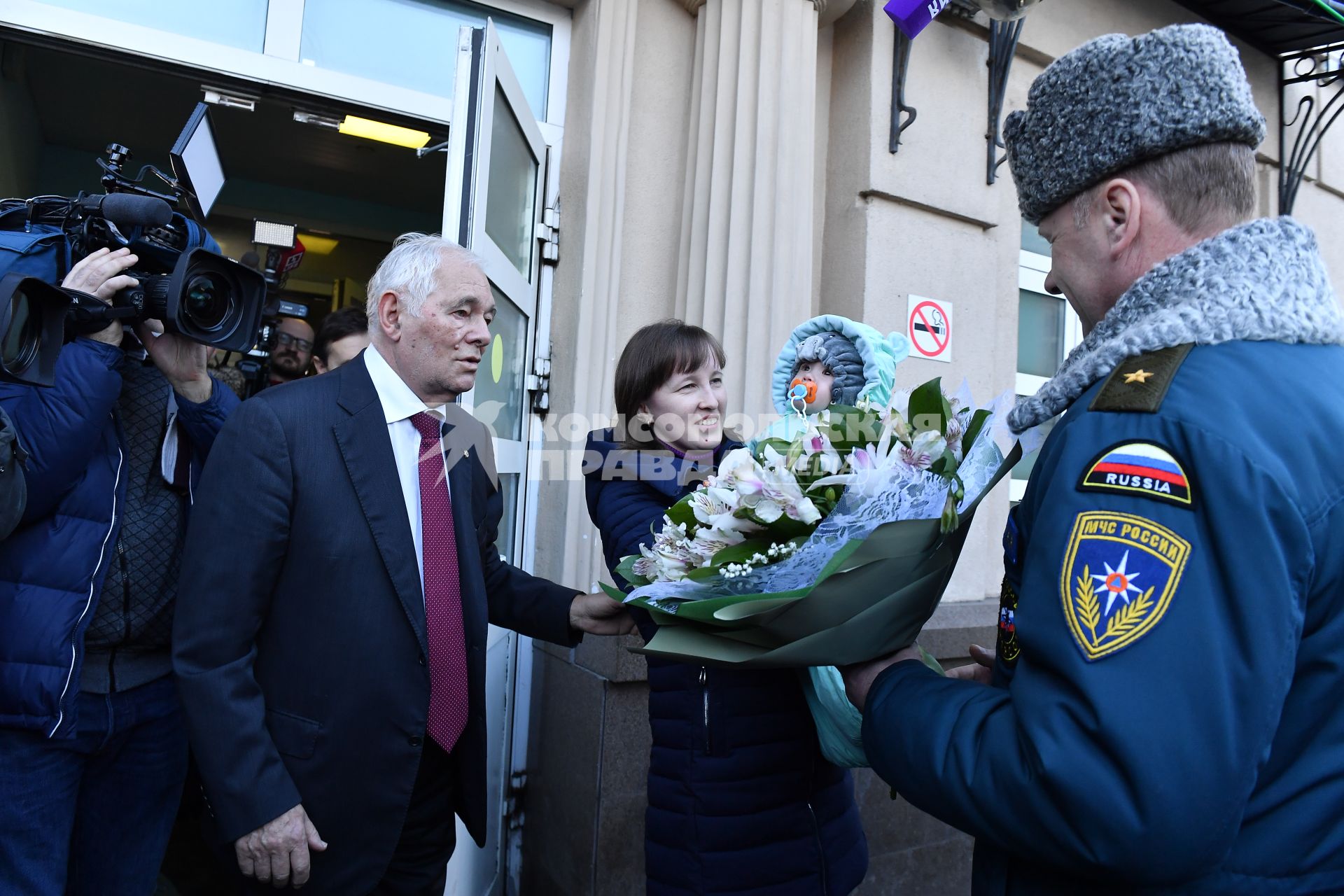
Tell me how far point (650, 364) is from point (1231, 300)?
4.45 ft

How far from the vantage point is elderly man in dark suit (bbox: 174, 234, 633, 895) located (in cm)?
161

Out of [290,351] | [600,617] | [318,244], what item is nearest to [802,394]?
[600,617]

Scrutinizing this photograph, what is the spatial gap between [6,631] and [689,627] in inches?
57.6

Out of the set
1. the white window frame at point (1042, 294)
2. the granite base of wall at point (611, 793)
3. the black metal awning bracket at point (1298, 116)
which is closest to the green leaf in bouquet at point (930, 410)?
the granite base of wall at point (611, 793)

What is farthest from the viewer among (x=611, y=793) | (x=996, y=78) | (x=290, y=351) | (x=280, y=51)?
(x=290, y=351)

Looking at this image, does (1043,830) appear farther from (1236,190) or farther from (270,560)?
(270,560)

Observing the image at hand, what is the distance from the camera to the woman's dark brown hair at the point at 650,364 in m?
2.06

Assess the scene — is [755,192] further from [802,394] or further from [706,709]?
[706,709]

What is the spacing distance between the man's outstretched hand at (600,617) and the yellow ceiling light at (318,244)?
717cm

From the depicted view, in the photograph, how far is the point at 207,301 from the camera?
191cm

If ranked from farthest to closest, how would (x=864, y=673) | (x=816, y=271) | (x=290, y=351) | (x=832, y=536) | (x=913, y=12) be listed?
(x=290, y=351) → (x=816, y=271) → (x=913, y=12) → (x=864, y=673) → (x=832, y=536)

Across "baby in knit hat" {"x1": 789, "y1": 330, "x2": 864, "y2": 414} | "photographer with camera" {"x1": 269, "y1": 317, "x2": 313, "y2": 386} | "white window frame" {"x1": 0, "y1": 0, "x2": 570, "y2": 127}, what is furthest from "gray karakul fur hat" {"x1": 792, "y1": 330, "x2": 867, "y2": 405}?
"photographer with camera" {"x1": 269, "y1": 317, "x2": 313, "y2": 386}

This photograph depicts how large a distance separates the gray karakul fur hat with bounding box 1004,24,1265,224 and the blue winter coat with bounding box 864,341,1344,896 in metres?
0.26

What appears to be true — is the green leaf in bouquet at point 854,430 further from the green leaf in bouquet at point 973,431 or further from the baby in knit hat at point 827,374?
the baby in knit hat at point 827,374
